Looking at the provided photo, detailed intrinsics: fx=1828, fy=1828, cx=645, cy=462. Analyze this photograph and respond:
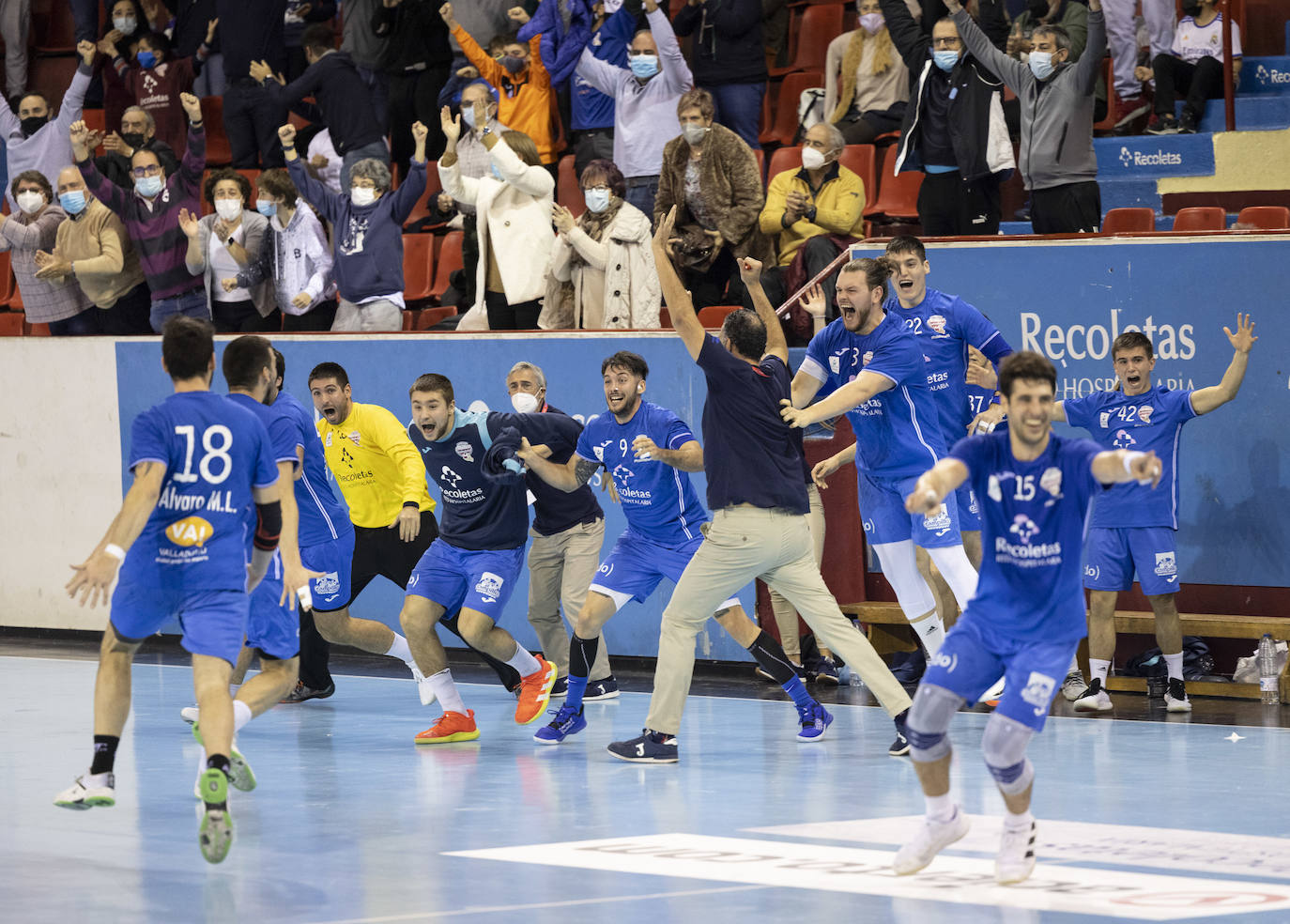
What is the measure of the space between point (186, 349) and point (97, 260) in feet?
30.6

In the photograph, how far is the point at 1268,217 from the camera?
1216 centimetres

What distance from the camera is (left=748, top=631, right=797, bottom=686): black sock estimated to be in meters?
10.4

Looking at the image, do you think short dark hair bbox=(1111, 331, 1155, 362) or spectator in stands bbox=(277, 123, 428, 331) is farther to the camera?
spectator in stands bbox=(277, 123, 428, 331)

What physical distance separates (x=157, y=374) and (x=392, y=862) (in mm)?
9478

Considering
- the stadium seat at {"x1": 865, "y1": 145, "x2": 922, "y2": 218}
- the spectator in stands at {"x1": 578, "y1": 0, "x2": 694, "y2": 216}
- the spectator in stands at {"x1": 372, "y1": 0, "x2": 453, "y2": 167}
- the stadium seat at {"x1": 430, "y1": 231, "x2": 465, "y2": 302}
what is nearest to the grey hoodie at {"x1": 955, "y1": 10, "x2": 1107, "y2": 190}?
the stadium seat at {"x1": 865, "y1": 145, "x2": 922, "y2": 218}

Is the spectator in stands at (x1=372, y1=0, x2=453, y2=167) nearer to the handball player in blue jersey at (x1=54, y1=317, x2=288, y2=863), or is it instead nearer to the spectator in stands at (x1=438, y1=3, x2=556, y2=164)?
the spectator in stands at (x1=438, y1=3, x2=556, y2=164)

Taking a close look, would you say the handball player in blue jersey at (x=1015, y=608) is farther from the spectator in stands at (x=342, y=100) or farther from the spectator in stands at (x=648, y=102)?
the spectator in stands at (x=342, y=100)

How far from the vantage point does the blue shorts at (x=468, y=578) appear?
10.9 meters

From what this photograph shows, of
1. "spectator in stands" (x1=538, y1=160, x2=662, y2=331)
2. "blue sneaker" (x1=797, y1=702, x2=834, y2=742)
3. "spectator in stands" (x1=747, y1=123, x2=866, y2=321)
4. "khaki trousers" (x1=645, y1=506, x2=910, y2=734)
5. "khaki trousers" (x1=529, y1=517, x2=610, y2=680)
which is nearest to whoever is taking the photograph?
"khaki trousers" (x1=645, y1=506, x2=910, y2=734)

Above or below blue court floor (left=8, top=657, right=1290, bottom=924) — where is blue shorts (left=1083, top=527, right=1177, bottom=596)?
above

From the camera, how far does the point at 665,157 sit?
47.3 feet

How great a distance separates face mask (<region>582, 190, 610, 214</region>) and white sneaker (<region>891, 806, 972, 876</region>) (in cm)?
827

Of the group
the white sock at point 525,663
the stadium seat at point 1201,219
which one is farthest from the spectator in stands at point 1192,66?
the white sock at point 525,663

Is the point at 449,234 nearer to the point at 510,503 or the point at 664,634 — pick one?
the point at 510,503
